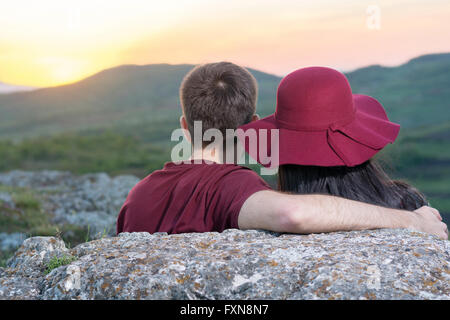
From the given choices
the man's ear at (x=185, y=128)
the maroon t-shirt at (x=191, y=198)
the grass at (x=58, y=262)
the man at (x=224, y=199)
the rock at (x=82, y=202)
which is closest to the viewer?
the grass at (x=58, y=262)

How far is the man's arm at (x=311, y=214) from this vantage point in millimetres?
2838

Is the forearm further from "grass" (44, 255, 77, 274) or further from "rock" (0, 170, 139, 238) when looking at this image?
"rock" (0, 170, 139, 238)

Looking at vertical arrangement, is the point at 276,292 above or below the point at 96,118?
above

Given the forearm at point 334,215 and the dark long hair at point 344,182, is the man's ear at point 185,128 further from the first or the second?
the forearm at point 334,215

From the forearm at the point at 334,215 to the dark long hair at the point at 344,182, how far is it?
20 centimetres

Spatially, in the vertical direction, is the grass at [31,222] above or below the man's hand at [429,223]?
below

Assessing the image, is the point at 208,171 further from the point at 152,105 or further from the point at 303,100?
the point at 152,105

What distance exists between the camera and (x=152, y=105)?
8556 cm

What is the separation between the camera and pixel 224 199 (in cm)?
313

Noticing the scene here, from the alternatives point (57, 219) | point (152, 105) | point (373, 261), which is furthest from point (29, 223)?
point (152, 105)

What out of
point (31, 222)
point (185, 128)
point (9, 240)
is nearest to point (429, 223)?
point (185, 128)

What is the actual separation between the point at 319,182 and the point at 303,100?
614mm

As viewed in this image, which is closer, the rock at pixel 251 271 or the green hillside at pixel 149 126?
the rock at pixel 251 271

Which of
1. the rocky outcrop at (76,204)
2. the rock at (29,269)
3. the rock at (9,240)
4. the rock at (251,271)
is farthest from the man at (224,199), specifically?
the rock at (9,240)
